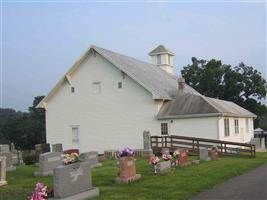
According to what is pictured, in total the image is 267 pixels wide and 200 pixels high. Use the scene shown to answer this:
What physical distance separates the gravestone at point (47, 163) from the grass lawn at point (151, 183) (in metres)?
0.47

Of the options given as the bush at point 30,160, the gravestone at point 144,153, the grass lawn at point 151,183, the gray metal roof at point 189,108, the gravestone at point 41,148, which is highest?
the gray metal roof at point 189,108

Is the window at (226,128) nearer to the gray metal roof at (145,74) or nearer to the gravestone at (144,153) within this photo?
the gray metal roof at (145,74)

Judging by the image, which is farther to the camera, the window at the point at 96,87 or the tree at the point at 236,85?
the tree at the point at 236,85

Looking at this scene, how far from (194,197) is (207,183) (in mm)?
2607

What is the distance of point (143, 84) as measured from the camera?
120 feet

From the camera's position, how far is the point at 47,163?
69.2 feet

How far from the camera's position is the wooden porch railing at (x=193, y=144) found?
1253 inches

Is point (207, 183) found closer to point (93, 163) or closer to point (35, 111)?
point (93, 163)

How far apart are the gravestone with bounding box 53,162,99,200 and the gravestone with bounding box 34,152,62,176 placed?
264 inches

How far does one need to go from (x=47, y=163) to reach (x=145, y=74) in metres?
21.5

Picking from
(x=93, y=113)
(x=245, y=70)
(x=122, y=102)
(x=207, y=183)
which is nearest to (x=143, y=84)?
(x=122, y=102)

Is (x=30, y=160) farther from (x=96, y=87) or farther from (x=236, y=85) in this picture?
(x=236, y=85)

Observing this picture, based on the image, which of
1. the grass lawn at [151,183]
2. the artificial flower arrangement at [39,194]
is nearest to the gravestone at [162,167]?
the grass lawn at [151,183]

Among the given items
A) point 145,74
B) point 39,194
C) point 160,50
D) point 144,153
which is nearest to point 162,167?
point 39,194
